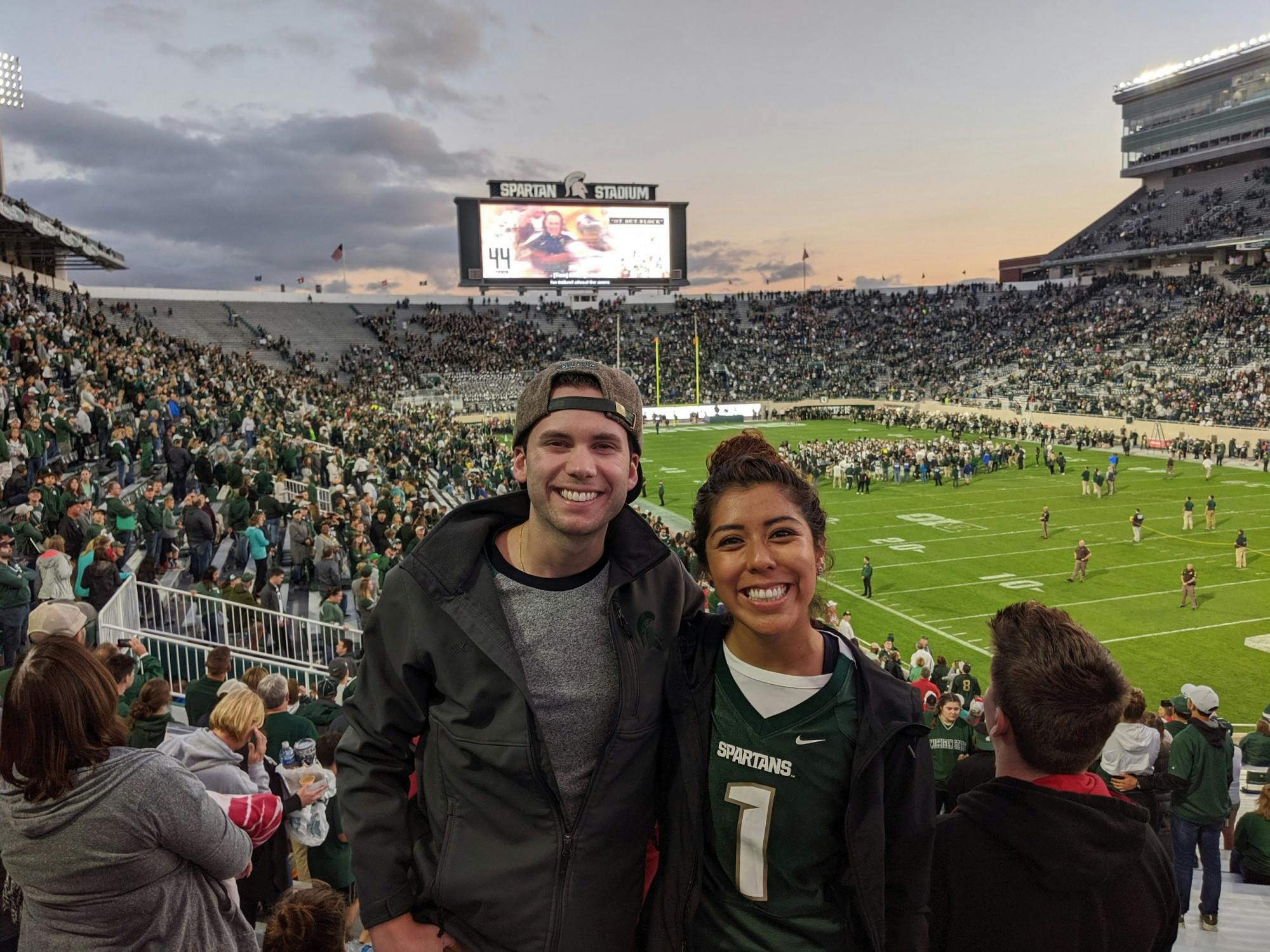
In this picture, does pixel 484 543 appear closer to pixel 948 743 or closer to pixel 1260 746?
pixel 948 743

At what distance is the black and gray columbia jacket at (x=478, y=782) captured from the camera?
2031 mm

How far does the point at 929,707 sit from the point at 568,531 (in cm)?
609

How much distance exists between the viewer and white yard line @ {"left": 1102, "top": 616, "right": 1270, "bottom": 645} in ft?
53.5

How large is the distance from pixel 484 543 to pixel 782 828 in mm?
1005

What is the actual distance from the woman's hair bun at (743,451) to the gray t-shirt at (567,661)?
1.50 feet

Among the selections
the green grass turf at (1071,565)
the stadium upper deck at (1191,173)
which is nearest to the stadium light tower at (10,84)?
the green grass turf at (1071,565)

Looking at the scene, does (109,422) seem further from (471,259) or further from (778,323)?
(778,323)

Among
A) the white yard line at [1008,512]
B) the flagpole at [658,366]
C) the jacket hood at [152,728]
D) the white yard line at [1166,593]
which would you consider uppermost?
the flagpole at [658,366]

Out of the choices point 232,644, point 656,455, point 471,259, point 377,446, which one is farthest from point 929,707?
point 471,259

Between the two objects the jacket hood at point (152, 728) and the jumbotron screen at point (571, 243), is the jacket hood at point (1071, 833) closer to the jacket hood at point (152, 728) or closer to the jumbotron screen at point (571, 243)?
the jacket hood at point (152, 728)

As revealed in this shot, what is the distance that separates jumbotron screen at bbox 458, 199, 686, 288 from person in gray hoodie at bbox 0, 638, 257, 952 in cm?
5735

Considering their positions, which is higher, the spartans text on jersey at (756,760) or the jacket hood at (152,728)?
the spartans text on jersey at (756,760)

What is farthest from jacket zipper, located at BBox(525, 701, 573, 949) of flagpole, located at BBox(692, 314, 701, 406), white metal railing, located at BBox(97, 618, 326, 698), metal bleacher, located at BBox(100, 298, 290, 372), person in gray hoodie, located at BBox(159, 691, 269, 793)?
flagpole, located at BBox(692, 314, 701, 406)

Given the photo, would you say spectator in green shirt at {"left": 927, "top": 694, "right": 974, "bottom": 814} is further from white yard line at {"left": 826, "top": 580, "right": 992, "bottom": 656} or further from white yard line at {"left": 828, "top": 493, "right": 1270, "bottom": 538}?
white yard line at {"left": 828, "top": 493, "right": 1270, "bottom": 538}
